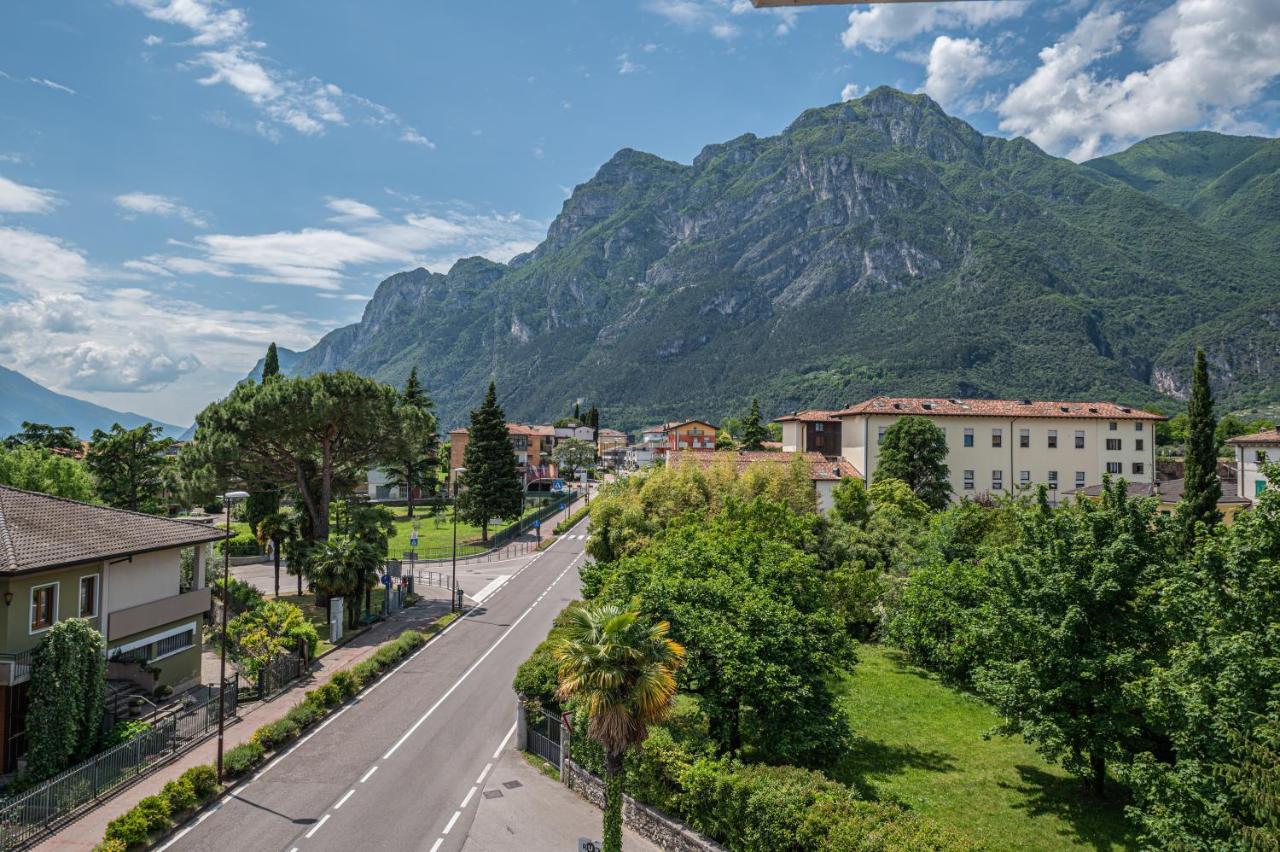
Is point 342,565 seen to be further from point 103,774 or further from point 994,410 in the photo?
point 994,410

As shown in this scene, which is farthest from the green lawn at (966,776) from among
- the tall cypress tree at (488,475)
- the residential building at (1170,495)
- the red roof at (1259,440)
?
the red roof at (1259,440)

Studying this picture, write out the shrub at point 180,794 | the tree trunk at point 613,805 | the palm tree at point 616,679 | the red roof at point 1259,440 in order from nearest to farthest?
the palm tree at point 616,679 → the tree trunk at point 613,805 → the shrub at point 180,794 → the red roof at point 1259,440

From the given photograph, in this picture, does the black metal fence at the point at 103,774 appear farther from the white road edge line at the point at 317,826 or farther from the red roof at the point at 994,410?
the red roof at the point at 994,410

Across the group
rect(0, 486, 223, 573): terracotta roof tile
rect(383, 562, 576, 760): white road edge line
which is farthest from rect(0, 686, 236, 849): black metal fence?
rect(383, 562, 576, 760): white road edge line

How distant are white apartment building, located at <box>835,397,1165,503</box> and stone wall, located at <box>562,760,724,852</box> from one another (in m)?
56.7

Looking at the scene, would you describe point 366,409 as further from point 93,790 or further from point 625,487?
point 93,790

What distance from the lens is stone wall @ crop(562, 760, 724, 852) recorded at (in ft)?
58.3

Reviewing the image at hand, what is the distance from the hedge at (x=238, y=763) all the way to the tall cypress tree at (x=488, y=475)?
35802 mm

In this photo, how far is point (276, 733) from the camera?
2548 cm

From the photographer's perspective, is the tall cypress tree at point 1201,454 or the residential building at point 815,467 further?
the residential building at point 815,467

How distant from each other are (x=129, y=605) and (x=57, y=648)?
6.32 metres

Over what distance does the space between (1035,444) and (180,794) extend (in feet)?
251

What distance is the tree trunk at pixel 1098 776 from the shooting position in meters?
20.1

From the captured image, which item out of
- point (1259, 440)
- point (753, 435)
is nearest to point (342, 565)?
point (1259, 440)
